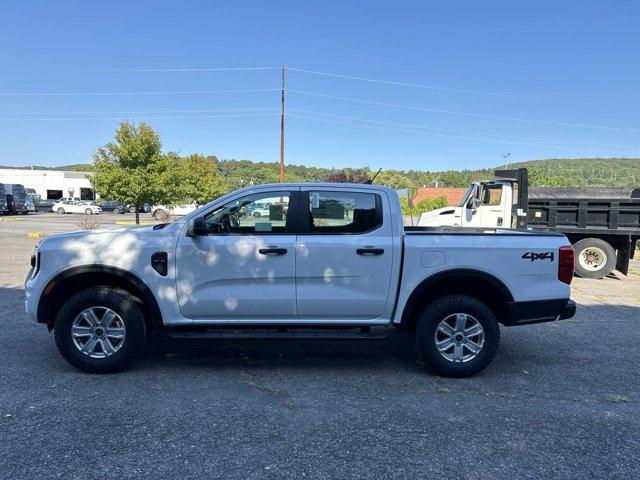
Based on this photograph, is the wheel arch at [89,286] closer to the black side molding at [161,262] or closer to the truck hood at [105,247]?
the truck hood at [105,247]

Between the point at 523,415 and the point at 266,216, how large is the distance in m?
2.95

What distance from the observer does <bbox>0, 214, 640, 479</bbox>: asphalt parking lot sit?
3256 mm

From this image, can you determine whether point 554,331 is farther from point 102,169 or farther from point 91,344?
point 102,169

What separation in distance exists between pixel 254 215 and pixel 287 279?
29.6 inches

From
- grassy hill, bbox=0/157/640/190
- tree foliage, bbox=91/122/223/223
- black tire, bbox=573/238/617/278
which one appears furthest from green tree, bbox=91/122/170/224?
grassy hill, bbox=0/157/640/190

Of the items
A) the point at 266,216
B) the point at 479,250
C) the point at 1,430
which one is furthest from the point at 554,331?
the point at 1,430

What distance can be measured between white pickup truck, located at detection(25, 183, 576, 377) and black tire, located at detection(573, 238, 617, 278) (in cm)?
799

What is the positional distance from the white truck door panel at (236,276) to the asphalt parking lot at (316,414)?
0.67m

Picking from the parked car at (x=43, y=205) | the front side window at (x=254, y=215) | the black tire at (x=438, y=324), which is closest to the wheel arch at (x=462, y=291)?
the black tire at (x=438, y=324)

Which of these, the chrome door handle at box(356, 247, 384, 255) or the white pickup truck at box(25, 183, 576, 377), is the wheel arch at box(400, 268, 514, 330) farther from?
the chrome door handle at box(356, 247, 384, 255)

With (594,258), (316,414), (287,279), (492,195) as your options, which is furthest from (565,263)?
(594,258)

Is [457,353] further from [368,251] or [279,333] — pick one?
[279,333]

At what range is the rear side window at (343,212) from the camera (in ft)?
16.0

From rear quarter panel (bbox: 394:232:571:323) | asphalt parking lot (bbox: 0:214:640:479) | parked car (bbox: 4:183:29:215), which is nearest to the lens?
asphalt parking lot (bbox: 0:214:640:479)
